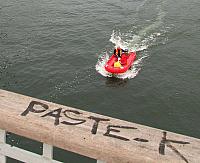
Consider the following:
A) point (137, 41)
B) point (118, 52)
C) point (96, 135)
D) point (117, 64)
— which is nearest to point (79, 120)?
point (96, 135)

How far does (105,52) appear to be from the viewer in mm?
24500

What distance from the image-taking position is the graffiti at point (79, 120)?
7.40ft

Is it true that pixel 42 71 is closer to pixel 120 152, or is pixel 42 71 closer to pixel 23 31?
pixel 23 31

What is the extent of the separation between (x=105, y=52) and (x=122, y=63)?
2.25m

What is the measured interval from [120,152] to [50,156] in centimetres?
56

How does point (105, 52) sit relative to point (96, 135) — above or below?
above

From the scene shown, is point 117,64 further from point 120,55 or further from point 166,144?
point 166,144

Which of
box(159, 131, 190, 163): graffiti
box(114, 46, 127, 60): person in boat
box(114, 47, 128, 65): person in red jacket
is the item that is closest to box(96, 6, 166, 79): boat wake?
box(114, 47, 128, 65): person in red jacket

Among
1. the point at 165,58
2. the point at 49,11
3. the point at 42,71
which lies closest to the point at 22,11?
the point at 49,11

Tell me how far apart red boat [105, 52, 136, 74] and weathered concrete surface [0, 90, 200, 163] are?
18.7 meters

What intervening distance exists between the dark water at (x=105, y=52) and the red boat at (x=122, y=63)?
0.58 m

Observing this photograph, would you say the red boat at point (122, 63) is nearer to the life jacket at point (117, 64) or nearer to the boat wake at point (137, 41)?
the life jacket at point (117, 64)

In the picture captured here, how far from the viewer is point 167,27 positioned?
94.5ft

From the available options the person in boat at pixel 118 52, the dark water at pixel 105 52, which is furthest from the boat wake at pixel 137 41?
the person in boat at pixel 118 52
